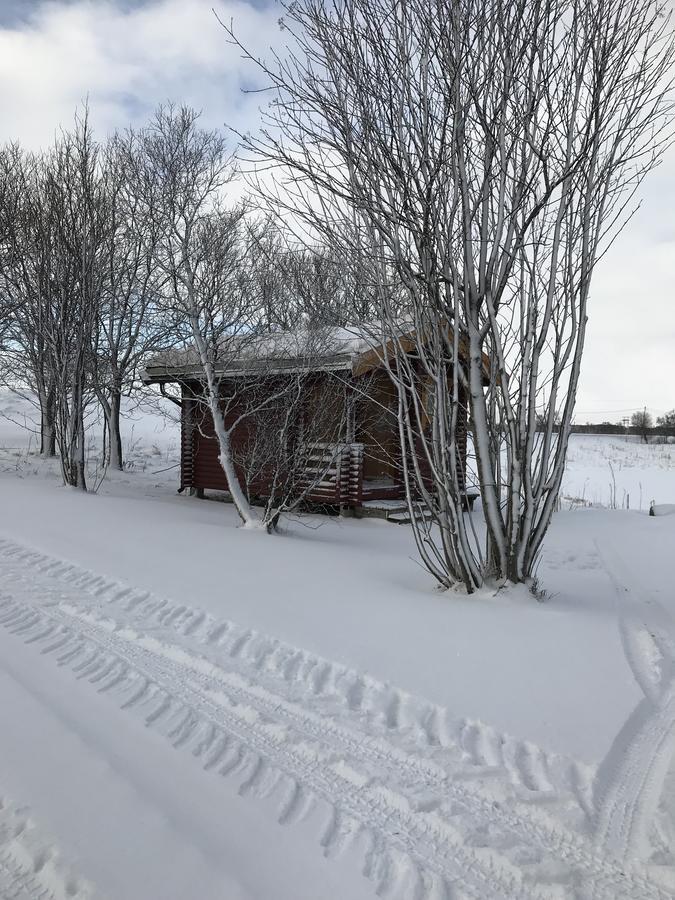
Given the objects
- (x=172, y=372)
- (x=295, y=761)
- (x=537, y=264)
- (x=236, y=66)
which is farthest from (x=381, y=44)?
(x=172, y=372)

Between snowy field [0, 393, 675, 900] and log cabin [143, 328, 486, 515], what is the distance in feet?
7.02

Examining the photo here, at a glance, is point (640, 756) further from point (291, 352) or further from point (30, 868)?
point (291, 352)

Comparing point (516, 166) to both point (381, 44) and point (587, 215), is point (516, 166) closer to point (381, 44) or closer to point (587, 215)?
point (587, 215)

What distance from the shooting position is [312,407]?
8781 mm

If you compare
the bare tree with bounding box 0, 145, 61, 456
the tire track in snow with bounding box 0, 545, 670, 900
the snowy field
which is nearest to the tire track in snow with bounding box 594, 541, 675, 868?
the snowy field

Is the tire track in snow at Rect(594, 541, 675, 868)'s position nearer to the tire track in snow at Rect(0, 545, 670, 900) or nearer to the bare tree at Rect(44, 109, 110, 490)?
the tire track in snow at Rect(0, 545, 670, 900)

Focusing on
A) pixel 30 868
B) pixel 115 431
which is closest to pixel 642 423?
pixel 115 431

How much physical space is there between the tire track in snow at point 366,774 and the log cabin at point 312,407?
3.12m

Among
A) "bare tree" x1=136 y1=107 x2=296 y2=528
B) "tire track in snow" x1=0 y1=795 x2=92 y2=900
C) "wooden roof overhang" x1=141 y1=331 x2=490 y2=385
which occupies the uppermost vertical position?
"bare tree" x1=136 y1=107 x2=296 y2=528

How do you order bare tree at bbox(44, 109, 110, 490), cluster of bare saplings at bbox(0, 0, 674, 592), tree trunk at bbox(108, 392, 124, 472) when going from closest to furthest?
cluster of bare saplings at bbox(0, 0, 674, 592)
bare tree at bbox(44, 109, 110, 490)
tree trunk at bbox(108, 392, 124, 472)

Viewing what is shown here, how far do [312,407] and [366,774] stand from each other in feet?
21.9

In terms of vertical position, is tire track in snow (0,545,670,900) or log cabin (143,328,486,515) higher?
log cabin (143,328,486,515)

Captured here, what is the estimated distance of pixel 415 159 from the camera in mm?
4191

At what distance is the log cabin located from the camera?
26.4 feet
